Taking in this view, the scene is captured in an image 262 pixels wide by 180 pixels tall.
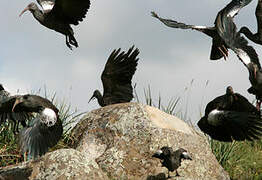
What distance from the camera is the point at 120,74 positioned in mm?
9461

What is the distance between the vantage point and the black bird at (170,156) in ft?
21.8

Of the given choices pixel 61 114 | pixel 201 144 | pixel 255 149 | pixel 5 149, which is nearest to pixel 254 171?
pixel 255 149

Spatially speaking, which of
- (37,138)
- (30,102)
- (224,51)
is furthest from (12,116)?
(224,51)

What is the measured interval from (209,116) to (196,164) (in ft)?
2.46

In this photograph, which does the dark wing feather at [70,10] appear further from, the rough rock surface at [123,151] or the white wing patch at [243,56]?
the white wing patch at [243,56]

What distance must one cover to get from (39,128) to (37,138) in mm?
125

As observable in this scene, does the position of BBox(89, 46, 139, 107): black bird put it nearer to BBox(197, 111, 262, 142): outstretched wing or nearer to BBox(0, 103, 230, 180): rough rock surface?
BBox(0, 103, 230, 180): rough rock surface

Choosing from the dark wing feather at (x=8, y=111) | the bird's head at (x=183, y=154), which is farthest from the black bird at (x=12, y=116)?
the bird's head at (x=183, y=154)

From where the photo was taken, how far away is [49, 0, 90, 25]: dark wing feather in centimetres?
803

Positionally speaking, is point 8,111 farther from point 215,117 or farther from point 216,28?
point 216,28

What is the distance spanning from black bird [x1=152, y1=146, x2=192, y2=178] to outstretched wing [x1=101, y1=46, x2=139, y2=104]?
2.75m

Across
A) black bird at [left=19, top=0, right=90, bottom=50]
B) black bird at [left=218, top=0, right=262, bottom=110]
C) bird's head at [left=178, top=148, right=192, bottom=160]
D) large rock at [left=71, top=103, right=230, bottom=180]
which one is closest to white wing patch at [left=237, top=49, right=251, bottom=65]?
black bird at [left=218, top=0, right=262, bottom=110]

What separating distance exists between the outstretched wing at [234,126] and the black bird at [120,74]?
6.56ft

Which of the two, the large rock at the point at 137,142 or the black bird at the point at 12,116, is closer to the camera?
the large rock at the point at 137,142
